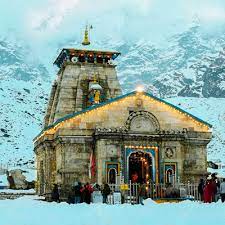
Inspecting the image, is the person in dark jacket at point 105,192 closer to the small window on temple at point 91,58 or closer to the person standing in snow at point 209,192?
the person standing in snow at point 209,192

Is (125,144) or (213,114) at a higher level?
(213,114)

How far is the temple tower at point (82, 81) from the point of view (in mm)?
36472

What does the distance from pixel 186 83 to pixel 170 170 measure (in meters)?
137

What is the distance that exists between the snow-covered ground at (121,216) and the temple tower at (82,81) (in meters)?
17.6

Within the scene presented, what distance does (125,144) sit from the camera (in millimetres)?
30547

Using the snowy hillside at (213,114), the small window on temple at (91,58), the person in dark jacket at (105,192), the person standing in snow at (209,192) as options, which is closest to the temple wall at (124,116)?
the person in dark jacket at (105,192)

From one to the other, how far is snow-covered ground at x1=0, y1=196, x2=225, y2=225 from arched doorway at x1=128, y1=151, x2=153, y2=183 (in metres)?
12.2

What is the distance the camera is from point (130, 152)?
30.6m

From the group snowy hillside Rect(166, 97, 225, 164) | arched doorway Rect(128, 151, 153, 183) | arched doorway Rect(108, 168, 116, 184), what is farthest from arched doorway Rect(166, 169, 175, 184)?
snowy hillside Rect(166, 97, 225, 164)

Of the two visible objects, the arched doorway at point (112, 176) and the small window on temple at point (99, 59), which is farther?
the small window on temple at point (99, 59)

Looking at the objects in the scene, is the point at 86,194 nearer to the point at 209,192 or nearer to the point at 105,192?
the point at 105,192

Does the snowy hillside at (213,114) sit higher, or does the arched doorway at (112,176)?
the snowy hillside at (213,114)

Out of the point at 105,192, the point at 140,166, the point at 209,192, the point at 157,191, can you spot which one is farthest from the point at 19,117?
the point at 209,192

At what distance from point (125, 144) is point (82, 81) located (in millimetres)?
8954
